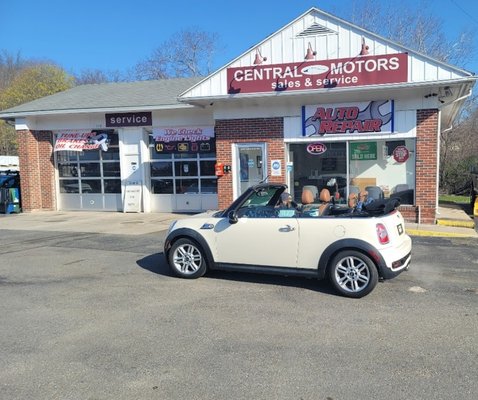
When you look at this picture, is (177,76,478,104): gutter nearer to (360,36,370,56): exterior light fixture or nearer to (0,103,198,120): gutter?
(360,36,370,56): exterior light fixture

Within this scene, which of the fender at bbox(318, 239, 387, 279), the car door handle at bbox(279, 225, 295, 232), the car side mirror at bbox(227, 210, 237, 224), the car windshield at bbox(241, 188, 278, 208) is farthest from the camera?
the car windshield at bbox(241, 188, 278, 208)

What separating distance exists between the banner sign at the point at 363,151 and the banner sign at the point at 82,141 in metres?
8.85

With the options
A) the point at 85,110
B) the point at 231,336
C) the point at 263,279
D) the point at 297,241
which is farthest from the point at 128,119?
the point at 231,336

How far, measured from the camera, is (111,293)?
21.0 ft

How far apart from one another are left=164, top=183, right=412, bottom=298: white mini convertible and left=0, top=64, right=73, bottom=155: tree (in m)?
40.5

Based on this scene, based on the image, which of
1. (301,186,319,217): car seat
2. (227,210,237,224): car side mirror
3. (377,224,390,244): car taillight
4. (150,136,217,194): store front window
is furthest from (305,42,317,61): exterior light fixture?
(377,224,390,244): car taillight

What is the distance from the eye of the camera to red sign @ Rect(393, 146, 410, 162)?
12.8 metres

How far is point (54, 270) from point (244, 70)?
295 inches

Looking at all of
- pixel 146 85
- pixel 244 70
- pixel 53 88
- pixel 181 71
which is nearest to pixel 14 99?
pixel 53 88

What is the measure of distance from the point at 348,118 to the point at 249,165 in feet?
10.4

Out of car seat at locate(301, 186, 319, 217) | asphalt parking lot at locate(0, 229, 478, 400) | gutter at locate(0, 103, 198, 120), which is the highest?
gutter at locate(0, 103, 198, 120)

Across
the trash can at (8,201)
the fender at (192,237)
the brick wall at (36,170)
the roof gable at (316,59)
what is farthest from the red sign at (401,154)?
the trash can at (8,201)

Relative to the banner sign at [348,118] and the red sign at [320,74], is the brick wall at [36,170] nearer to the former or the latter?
the red sign at [320,74]

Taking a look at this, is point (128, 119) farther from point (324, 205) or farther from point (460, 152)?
point (460, 152)
